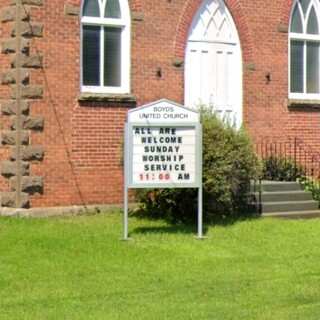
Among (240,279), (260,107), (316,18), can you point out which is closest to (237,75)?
(260,107)

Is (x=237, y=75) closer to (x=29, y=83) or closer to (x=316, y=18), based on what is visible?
(x=316, y=18)

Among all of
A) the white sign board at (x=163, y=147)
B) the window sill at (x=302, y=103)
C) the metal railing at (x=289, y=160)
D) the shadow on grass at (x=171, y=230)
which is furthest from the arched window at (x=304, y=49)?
the white sign board at (x=163, y=147)

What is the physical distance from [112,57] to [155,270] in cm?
718

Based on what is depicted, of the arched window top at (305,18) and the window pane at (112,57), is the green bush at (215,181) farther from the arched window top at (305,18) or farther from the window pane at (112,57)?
the arched window top at (305,18)

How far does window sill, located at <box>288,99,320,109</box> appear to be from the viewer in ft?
74.4

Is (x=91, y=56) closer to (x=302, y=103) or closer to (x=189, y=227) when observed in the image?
(x=189, y=227)

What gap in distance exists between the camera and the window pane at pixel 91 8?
64.3 ft

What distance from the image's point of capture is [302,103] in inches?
899

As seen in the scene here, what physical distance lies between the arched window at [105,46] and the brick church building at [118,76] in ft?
0.06

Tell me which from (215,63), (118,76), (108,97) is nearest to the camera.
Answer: (108,97)

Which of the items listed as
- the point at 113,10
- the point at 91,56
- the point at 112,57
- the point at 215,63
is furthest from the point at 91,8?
the point at 215,63

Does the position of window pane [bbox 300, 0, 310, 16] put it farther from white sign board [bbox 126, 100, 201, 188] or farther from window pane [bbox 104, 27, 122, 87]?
white sign board [bbox 126, 100, 201, 188]

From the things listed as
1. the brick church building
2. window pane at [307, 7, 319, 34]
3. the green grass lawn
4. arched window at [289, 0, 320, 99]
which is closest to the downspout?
the brick church building

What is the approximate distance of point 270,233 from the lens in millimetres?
17375
